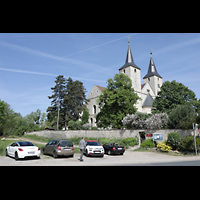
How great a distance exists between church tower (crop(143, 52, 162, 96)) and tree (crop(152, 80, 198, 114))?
93.7ft

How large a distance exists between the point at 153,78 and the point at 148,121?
43448mm

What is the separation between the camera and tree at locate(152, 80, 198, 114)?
39281mm

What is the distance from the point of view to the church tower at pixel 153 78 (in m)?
69.6

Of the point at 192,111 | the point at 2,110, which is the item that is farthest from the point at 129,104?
the point at 2,110

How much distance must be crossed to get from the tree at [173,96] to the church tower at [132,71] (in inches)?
622

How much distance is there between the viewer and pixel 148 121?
96.9 ft

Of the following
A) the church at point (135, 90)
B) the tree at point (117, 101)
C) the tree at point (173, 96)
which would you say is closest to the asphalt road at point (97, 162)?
the tree at point (117, 101)

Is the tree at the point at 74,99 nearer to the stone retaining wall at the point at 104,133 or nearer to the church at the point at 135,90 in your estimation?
the church at the point at 135,90

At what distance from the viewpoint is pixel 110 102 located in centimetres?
3534

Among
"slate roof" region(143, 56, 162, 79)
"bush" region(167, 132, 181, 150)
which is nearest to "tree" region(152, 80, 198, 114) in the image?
"bush" region(167, 132, 181, 150)

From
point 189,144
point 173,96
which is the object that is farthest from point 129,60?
point 189,144

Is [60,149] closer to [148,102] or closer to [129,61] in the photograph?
[148,102]
